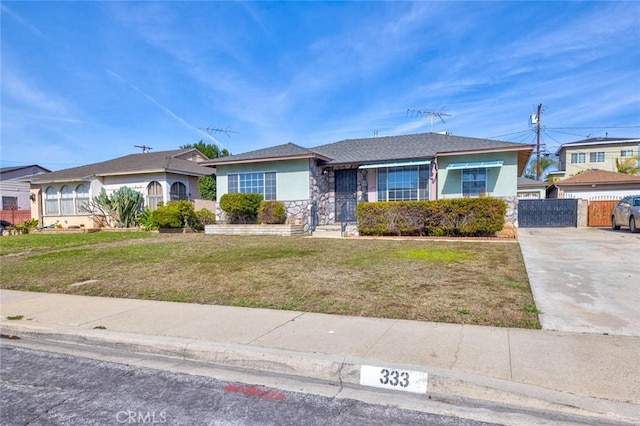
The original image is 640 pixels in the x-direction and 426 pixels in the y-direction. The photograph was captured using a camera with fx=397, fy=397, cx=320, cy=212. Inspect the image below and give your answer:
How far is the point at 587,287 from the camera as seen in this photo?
7035mm

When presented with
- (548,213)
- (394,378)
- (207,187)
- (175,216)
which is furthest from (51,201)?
(548,213)

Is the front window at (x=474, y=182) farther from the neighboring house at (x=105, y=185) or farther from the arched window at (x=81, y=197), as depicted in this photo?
the arched window at (x=81, y=197)

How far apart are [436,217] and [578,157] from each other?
42.7 m

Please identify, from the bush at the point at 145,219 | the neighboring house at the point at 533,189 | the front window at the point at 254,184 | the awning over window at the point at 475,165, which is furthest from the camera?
the neighboring house at the point at 533,189

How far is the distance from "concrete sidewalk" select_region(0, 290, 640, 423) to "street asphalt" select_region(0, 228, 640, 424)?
1 centimetres

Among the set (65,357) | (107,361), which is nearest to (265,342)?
(107,361)

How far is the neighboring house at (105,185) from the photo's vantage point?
22906mm

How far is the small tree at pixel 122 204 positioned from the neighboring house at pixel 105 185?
814 millimetres

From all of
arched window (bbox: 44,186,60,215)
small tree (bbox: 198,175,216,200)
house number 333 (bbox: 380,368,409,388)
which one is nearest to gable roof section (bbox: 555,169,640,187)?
small tree (bbox: 198,175,216,200)

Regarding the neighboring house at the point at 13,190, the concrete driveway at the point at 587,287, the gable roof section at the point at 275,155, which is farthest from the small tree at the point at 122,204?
the concrete driveway at the point at 587,287

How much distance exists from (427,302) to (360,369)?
253cm

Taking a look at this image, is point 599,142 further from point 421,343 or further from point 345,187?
point 421,343

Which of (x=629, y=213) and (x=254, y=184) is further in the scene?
(x=254, y=184)

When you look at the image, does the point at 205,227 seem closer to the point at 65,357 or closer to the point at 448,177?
the point at 448,177
